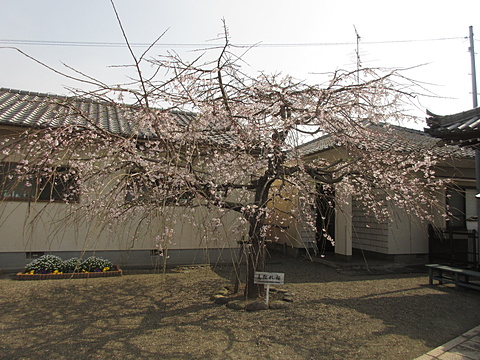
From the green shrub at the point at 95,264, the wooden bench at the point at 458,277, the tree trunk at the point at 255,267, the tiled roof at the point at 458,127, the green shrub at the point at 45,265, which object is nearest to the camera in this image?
the tiled roof at the point at 458,127

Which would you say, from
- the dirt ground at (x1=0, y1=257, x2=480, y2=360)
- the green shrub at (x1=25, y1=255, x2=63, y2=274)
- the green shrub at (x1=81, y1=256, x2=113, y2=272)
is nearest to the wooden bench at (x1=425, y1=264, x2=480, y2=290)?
the dirt ground at (x1=0, y1=257, x2=480, y2=360)

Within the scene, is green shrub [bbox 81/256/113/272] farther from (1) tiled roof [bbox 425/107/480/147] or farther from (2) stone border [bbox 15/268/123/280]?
(1) tiled roof [bbox 425/107/480/147]

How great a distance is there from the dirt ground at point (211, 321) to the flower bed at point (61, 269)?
31 centimetres

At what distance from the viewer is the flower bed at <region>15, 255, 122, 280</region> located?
22.3 feet

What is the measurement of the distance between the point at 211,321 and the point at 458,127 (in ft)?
15.4

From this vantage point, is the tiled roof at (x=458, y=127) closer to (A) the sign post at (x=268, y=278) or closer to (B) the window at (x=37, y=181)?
(A) the sign post at (x=268, y=278)

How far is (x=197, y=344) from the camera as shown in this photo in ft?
12.3

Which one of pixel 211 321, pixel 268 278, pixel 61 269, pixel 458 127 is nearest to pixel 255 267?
pixel 268 278

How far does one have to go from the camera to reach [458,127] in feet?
17.1

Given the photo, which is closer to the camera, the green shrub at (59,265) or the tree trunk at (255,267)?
the tree trunk at (255,267)

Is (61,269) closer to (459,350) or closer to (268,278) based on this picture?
(268,278)

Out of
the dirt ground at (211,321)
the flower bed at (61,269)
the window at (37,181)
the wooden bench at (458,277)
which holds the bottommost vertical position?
the dirt ground at (211,321)

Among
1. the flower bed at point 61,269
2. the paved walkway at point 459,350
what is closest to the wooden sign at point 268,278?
the paved walkway at point 459,350

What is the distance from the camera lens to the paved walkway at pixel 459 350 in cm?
358
